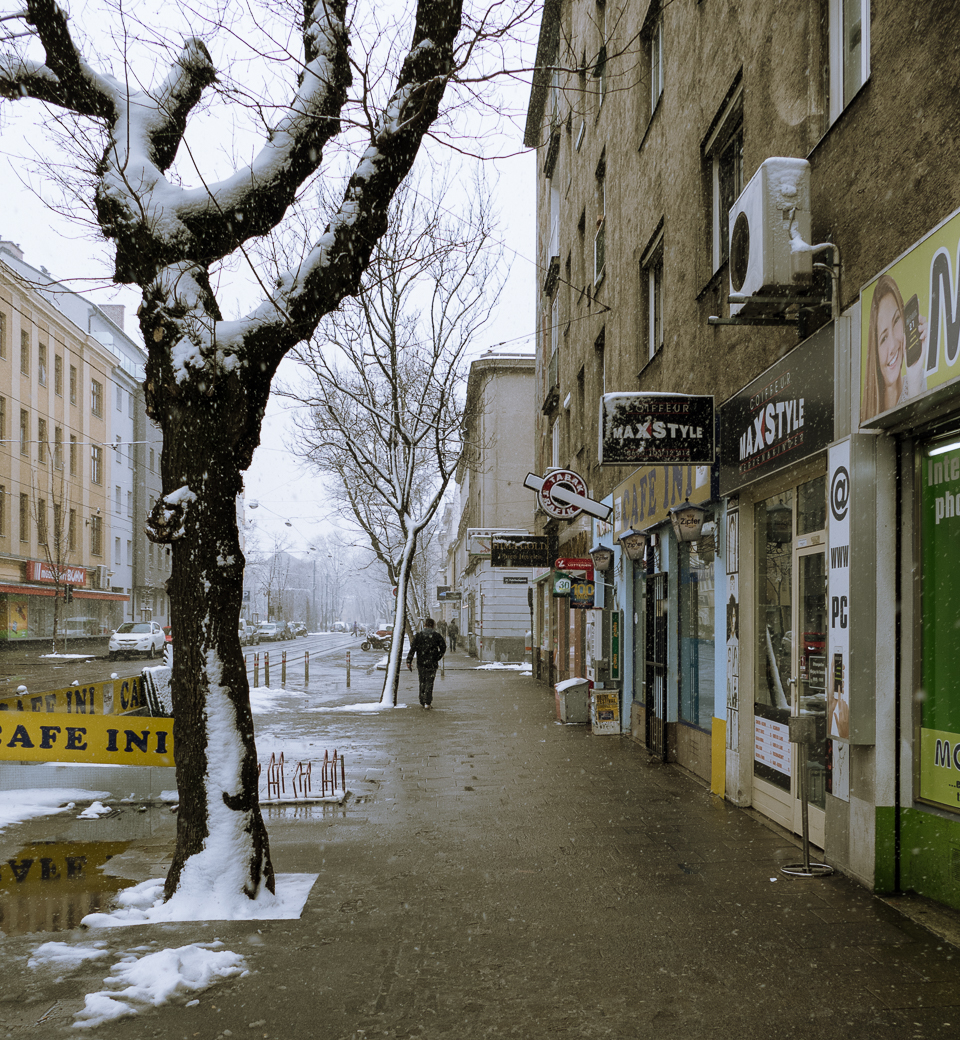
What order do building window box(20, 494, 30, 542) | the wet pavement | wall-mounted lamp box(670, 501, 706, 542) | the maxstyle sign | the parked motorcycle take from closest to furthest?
the wet pavement < the maxstyle sign < wall-mounted lamp box(670, 501, 706, 542) < building window box(20, 494, 30, 542) < the parked motorcycle

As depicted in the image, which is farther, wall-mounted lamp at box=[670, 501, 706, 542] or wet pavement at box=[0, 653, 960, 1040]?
wall-mounted lamp at box=[670, 501, 706, 542]

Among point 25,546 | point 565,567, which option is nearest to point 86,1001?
point 565,567

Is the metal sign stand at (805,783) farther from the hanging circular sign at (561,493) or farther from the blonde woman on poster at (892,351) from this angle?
the hanging circular sign at (561,493)

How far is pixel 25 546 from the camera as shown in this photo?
42.8 meters

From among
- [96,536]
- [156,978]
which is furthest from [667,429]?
[96,536]

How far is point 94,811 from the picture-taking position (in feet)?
27.7

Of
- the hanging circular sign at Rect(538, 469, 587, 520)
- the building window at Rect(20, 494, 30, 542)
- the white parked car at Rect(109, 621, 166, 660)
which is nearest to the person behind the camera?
the hanging circular sign at Rect(538, 469, 587, 520)

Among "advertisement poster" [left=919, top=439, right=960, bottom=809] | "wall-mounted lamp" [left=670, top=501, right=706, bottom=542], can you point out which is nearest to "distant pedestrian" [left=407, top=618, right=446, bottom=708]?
"wall-mounted lamp" [left=670, top=501, right=706, bottom=542]

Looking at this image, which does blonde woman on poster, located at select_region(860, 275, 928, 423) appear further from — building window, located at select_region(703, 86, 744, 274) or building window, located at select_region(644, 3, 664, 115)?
building window, located at select_region(644, 3, 664, 115)

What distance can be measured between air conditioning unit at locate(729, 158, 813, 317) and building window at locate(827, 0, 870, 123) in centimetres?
51

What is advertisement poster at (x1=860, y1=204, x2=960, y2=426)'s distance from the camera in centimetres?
488

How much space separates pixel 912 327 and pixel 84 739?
721cm

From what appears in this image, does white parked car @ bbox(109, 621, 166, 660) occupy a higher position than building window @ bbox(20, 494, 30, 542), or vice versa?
building window @ bbox(20, 494, 30, 542)

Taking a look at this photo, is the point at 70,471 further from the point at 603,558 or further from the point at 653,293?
the point at 653,293
